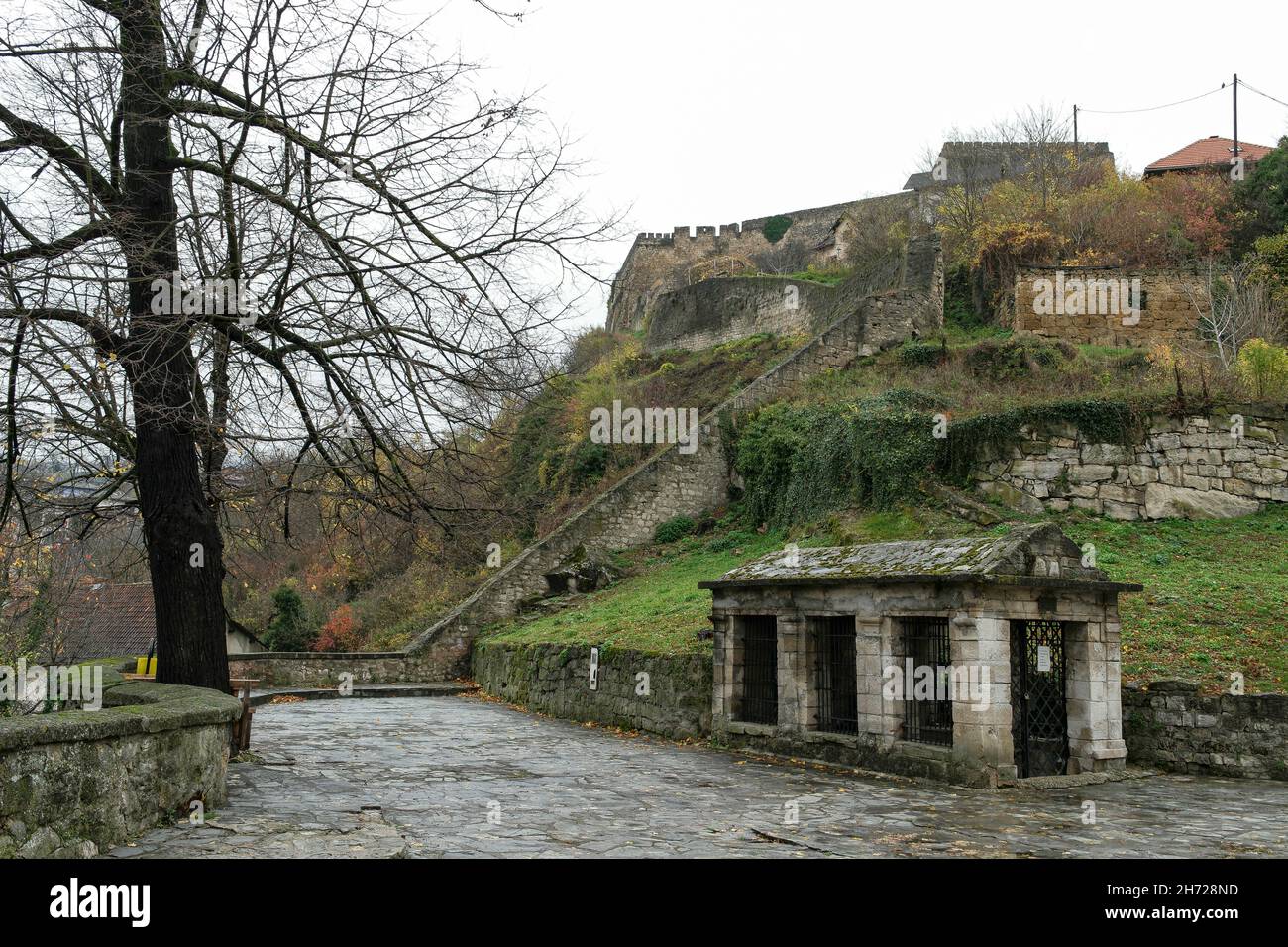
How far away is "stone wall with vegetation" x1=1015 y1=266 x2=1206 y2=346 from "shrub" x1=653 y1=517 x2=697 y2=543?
9.97m

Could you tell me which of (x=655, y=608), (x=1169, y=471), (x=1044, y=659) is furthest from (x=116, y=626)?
(x=1169, y=471)

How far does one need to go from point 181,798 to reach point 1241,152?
141 ft

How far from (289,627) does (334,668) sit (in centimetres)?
739

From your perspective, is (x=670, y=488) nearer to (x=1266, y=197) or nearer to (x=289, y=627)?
(x=289, y=627)

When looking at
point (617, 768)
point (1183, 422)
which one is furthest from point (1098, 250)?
point (617, 768)

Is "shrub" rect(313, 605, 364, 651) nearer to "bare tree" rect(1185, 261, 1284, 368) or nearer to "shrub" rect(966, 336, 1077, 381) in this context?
"shrub" rect(966, 336, 1077, 381)

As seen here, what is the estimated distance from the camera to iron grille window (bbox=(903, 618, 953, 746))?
36.3 feet

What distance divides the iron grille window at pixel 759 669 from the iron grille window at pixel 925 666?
203 cm

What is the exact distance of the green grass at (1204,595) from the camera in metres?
11.9

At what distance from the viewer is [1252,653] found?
12.0 m

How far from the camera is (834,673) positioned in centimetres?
1252

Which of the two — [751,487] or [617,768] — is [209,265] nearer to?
[617,768]
